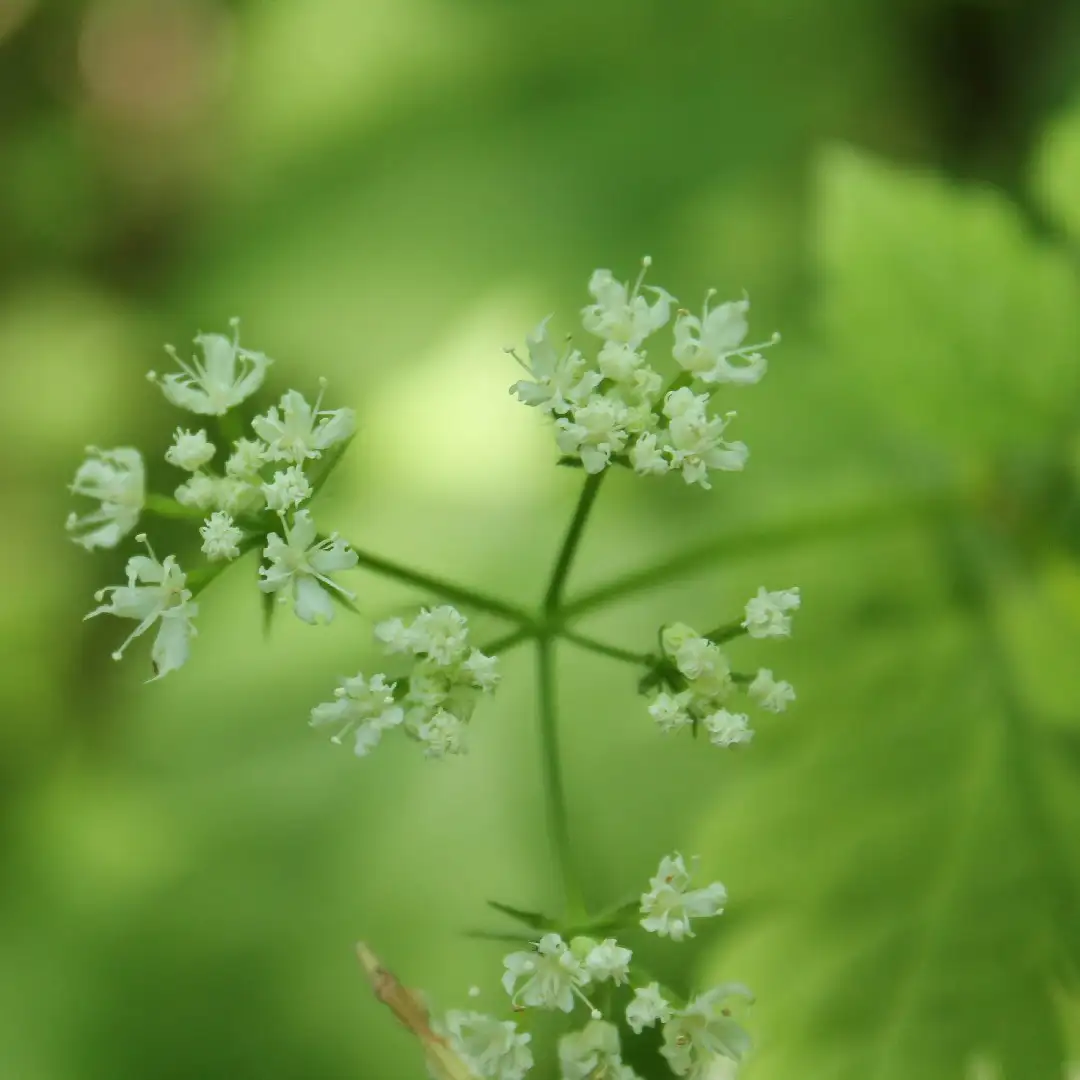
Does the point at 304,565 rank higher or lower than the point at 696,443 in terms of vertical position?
lower

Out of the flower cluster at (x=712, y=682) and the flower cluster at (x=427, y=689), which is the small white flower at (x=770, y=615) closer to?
the flower cluster at (x=712, y=682)

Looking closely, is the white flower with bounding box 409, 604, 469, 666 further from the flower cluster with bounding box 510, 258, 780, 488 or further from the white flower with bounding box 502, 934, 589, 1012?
the white flower with bounding box 502, 934, 589, 1012

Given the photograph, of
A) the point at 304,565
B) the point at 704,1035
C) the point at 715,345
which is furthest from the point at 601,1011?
the point at 715,345

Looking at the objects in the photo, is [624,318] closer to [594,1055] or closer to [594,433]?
[594,433]

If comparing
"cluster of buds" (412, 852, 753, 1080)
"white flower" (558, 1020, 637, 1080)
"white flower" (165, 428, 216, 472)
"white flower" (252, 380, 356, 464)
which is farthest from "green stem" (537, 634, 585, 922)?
"white flower" (165, 428, 216, 472)

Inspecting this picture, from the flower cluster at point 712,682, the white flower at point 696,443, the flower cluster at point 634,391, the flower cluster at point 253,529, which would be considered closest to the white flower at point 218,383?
the flower cluster at point 253,529

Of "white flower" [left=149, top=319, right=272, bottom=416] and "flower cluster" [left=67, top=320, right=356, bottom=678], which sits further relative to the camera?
"white flower" [left=149, top=319, right=272, bottom=416]
